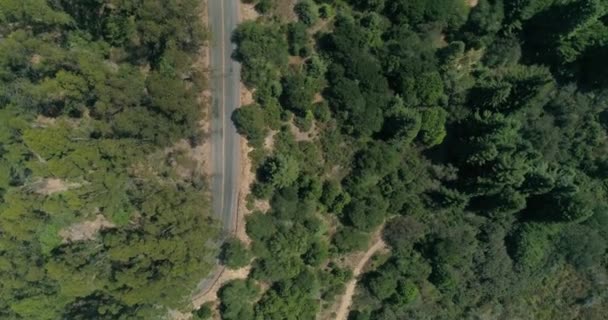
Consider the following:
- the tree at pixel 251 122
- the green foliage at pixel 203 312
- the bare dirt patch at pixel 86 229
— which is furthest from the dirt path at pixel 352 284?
the bare dirt patch at pixel 86 229

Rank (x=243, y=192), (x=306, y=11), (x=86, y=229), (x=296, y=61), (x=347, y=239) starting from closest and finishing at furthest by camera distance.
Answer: (x=86, y=229)
(x=243, y=192)
(x=306, y=11)
(x=296, y=61)
(x=347, y=239)

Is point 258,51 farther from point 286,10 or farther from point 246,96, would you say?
point 286,10

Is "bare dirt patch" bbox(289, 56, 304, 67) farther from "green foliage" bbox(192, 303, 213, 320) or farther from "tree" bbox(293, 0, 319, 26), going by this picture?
"green foliage" bbox(192, 303, 213, 320)

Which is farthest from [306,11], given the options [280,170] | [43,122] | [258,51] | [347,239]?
[43,122]

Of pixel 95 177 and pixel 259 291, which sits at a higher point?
pixel 95 177

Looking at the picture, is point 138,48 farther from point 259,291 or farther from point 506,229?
point 506,229

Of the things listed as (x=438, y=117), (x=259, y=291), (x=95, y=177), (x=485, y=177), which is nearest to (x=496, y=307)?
(x=485, y=177)

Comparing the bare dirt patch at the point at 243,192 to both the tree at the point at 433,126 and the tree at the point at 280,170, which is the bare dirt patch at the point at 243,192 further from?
the tree at the point at 433,126
